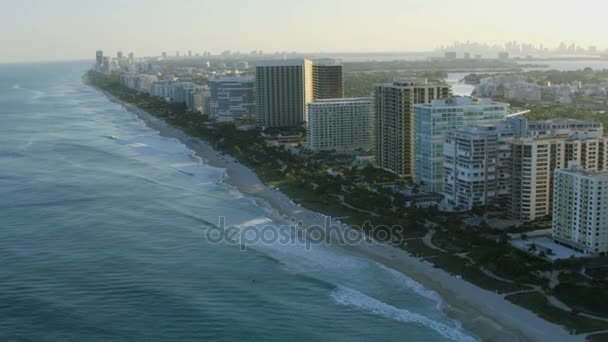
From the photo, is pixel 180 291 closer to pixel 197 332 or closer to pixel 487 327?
pixel 197 332

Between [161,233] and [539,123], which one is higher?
[539,123]

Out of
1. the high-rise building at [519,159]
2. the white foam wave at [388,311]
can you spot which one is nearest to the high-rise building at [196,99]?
the high-rise building at [519,159]

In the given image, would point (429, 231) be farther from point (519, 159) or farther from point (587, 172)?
point (587, 172)

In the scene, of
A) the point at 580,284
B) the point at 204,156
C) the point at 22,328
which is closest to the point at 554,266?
the point at 580,284

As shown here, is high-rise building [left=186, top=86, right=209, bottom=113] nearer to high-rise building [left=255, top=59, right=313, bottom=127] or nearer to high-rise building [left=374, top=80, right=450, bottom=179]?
high-rise building [left=255, top=59, right=313, bottom=127]

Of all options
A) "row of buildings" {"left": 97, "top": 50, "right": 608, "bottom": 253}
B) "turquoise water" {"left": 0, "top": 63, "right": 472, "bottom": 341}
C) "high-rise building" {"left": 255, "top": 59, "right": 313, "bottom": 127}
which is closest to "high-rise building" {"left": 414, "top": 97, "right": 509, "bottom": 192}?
"row of buildings" {"left": 97, "top": 50, "right": 608, "bottom": 253}
